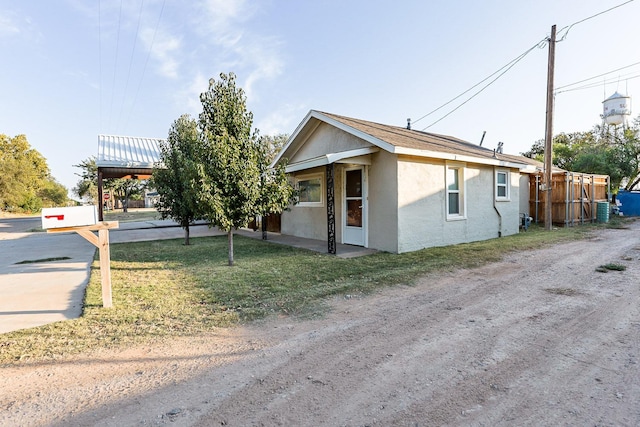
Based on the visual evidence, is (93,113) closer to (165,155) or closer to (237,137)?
(165,155)

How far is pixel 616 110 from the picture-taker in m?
28.5

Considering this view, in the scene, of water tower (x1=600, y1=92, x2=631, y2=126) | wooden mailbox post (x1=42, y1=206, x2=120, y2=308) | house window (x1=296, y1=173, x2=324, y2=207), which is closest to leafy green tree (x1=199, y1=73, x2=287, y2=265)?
wooden mailbox post (x1=42, y1=206, x2=120, y2=308)

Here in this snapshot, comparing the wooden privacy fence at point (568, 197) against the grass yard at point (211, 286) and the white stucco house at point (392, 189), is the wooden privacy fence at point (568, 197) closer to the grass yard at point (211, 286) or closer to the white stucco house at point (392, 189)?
the white stucco house at point (392, 189)

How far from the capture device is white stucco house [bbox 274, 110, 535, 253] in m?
8.48

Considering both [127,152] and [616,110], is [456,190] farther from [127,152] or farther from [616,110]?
[616,110]

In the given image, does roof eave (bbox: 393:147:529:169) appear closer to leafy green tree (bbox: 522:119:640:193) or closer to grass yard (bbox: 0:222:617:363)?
grass yard (bbox: 0:222:617:363)

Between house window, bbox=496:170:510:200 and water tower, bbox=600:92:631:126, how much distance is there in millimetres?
25778

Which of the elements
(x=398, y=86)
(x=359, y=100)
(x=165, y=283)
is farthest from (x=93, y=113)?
(x=165, y=283)

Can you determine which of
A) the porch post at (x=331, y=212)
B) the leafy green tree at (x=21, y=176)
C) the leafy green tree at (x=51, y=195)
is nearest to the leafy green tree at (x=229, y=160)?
the porch post at (x=331, y=212)

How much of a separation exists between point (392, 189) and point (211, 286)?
199 inches

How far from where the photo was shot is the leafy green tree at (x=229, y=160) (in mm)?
6852

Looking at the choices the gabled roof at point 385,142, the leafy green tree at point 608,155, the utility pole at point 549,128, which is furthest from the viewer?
the leafy green tree at point 608,155

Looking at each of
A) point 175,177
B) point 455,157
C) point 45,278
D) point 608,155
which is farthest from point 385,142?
point 608,155

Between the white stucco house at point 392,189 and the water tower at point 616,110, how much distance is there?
959 inches
